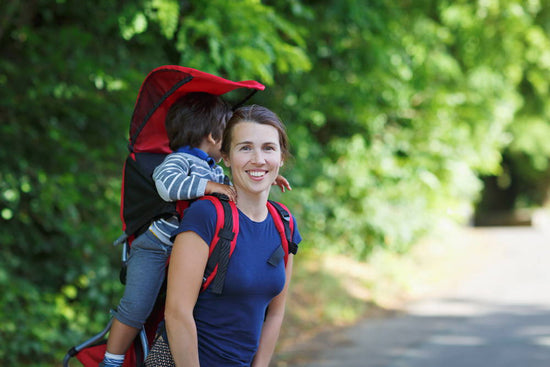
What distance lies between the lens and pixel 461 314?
9578mm

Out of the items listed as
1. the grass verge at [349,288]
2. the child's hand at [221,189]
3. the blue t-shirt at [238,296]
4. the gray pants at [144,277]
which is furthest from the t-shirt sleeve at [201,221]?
the grass verge at [349,288]

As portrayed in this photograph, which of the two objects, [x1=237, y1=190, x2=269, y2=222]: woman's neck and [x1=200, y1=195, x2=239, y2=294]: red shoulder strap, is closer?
[x1=200, y1=195, x2=239, y2=294]: red shoulder strap

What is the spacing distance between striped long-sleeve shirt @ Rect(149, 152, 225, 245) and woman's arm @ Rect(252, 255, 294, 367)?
448 mm

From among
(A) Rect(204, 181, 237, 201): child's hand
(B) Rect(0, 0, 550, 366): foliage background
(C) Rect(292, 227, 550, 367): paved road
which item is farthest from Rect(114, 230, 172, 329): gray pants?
(C) Rect(292, 227, 550, 367): paved road

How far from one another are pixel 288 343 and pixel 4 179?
3.84 metres

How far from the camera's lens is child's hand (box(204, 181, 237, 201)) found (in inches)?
97.3

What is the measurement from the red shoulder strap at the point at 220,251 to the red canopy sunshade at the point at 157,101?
0.55 m

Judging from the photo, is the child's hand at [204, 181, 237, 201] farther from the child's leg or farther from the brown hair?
the child's leg

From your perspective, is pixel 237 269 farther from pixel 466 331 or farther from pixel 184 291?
pixel 466 331

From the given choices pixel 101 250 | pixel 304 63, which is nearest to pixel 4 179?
pixel 101 250

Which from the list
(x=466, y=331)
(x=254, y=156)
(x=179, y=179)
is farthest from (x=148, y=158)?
(x=466, y=331)

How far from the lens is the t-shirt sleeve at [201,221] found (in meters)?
2.30

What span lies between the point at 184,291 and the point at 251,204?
0.42 m

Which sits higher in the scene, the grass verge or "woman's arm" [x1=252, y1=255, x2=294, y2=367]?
the grass verge
